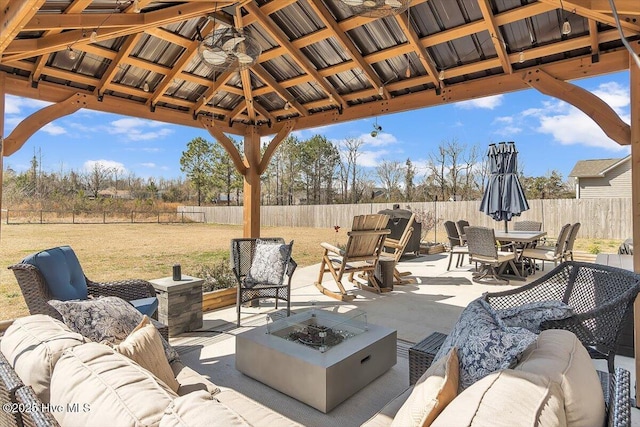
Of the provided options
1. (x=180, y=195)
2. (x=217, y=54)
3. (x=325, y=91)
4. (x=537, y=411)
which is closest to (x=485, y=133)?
(x=180, y=195)

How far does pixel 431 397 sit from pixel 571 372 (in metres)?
0.42

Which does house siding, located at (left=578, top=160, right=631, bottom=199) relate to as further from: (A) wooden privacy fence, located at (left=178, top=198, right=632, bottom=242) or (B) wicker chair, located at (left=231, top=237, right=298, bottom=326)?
(B) wicker chair, located at (left=231, top=237, right=298, bottom=326)

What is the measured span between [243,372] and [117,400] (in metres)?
2.02

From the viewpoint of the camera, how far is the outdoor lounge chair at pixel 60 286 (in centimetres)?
242

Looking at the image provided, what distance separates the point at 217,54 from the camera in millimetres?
2910

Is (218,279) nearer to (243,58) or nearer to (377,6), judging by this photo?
(243,58)

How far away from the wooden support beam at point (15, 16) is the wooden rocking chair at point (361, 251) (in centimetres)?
402

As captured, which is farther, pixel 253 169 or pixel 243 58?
pixel 253 169

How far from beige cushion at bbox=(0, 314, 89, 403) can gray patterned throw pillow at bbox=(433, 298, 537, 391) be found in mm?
1372

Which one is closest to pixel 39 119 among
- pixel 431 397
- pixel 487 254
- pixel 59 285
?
pixel 59 285

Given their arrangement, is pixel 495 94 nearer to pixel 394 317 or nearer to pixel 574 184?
pixel 394 317

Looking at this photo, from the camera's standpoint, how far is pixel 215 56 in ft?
9.63

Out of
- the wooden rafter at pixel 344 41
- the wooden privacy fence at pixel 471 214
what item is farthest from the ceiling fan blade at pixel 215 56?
the wooden privacy fence at pixel 471 214

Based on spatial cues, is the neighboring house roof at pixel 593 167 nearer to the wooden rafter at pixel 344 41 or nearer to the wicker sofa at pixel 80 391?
the wooden rafter at pixel 344 41
